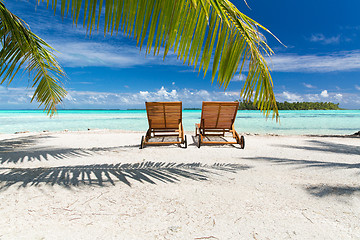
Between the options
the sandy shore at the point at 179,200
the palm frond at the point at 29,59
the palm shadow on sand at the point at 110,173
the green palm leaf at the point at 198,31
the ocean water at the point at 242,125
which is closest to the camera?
the green palm leaf at the point at 198,31

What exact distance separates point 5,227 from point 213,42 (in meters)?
2.20

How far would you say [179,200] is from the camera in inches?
83.4

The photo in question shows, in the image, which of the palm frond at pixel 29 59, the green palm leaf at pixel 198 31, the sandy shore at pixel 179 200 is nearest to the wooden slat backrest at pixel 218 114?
the sandy shore at pixel 179 200

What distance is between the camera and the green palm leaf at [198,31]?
1389 mm

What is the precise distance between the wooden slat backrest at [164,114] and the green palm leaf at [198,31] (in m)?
3.17

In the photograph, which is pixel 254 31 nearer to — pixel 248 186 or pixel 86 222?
pixel 248 186

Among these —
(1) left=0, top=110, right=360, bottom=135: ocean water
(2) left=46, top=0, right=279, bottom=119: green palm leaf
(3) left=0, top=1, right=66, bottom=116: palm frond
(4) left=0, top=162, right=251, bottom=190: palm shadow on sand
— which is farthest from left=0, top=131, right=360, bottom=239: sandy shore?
(1) left=0, top=110, right=360, bottom=135: ocean water

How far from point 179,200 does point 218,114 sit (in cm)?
348

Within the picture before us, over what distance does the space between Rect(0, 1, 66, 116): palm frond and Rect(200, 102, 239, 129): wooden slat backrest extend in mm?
3500

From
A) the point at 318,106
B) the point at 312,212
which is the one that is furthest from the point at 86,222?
the point at 318,106

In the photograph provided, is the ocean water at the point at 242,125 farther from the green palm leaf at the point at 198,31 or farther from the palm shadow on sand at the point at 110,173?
the green palm leaf at the point at 198,31

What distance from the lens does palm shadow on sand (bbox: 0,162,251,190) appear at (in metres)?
2.57

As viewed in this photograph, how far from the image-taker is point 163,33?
58.7 inches

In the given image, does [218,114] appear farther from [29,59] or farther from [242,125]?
[242,125]
